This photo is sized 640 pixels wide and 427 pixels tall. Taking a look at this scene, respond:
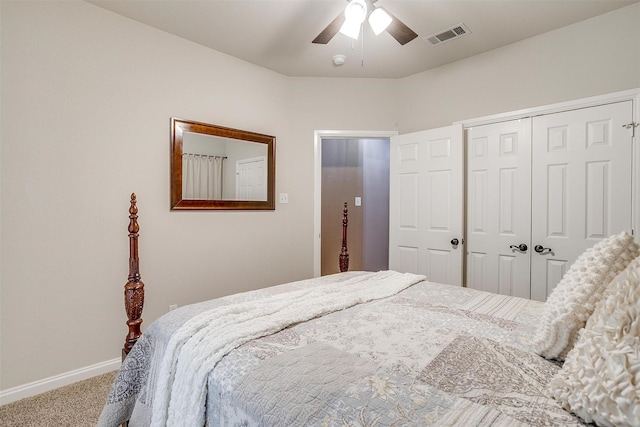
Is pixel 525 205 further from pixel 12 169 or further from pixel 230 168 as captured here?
pixel 12 169

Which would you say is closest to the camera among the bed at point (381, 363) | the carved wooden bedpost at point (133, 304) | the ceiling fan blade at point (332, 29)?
the bed at point (381, 363)

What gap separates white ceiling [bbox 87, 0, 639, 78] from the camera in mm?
2344

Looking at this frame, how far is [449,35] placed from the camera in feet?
8.98

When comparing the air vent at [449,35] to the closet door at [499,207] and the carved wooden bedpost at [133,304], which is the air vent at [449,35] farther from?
the carved wooden bedpost at [133,304]

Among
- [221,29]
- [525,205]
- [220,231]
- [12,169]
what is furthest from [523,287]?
[12,169]

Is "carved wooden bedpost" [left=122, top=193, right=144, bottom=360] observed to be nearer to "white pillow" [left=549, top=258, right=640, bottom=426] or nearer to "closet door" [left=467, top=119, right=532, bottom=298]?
"white pillow" [left=549, top=258, right=640, bottom=426]

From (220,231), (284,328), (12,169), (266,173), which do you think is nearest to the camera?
(284,328)

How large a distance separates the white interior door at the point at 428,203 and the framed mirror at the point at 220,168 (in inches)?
55.3

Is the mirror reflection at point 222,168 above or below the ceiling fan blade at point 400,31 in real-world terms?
below

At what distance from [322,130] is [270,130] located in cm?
58

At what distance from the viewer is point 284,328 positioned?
1280 millimetres

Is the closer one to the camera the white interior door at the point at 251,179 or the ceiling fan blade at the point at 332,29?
the ceiling fan blade at the point at 332,29

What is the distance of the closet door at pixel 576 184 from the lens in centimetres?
239

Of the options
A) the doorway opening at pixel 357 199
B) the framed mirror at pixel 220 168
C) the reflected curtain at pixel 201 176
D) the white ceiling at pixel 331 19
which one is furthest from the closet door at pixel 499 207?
the reflected curtain at pixel 201 176
